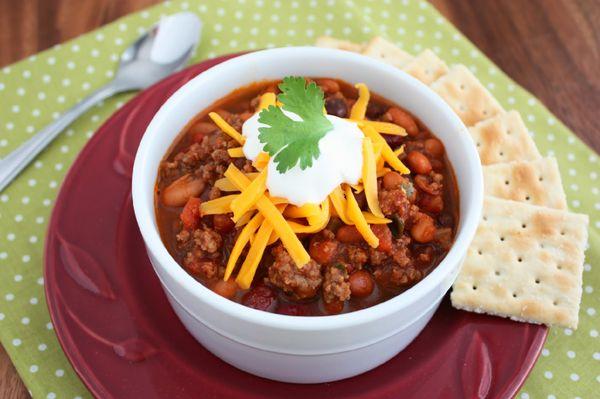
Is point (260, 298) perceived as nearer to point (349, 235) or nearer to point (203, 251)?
point (203, 251)

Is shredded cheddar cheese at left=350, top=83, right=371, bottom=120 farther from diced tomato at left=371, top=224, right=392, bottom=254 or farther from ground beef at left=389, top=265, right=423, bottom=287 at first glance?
ground beef at left=389, top=265, right=423, bottom=287

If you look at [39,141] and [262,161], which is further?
[39,141]

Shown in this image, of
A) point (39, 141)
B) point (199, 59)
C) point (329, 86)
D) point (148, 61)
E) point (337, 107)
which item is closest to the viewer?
point (337, 107)

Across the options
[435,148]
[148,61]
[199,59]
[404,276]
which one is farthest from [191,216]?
[199,59]

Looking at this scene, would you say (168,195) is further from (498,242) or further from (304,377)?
(498,242)

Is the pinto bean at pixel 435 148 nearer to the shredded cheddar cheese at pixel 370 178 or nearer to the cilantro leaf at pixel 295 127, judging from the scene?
the shredded cheddar cheese at pixel 370 178

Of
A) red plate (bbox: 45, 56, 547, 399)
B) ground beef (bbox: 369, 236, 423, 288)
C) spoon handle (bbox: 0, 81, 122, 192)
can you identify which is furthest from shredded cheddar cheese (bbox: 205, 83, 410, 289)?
spoon handle (bbox: 0, 81, 122, 192)
